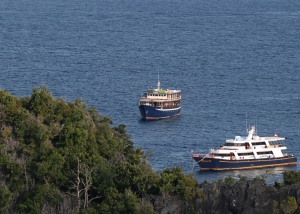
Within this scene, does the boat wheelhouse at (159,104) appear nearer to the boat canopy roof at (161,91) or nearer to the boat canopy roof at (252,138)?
the boat canopy roof at (161,91)

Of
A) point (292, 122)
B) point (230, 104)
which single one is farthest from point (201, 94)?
point (292, 122)

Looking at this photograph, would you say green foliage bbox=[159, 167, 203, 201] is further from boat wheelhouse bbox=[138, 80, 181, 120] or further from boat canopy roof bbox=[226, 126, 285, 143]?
boat wheelhouse bbox=[138, 80, 181, 120]

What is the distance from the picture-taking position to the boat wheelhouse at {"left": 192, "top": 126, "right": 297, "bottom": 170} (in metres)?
137

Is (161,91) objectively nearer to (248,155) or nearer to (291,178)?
(248,155)

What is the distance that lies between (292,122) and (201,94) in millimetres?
25134

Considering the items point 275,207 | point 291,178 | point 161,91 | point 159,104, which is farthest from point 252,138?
point 275,207

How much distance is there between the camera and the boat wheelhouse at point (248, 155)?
137375mm

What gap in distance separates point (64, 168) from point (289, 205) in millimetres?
17620

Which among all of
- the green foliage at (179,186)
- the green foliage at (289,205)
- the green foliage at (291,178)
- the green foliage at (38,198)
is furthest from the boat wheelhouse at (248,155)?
the green foliage at (289,205)

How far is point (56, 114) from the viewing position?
95000mm

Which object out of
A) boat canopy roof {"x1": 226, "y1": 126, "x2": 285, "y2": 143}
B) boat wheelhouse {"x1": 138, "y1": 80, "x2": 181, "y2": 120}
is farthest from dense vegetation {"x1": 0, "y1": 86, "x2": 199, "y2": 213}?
boat wheelhouse {"x1": 138, "y1": 80, "x2": 181, "y2": 120}

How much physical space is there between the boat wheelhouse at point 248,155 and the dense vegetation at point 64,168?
1699 inches

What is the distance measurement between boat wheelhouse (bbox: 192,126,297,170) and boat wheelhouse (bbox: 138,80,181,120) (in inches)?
1061

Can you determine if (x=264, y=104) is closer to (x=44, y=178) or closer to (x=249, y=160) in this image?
(x=249, y=160)
